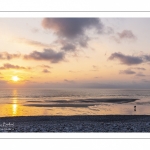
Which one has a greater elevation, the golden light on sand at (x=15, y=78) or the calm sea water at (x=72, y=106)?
the golden light on sand at (x=15, y=78)

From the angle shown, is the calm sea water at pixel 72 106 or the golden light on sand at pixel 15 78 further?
the golden light on sand at pixel 15 78

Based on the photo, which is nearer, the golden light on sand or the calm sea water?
the calm sea water

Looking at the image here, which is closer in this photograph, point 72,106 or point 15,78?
point 15,78

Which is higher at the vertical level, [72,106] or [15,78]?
[15,78]

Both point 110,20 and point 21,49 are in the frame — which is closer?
point 110,20

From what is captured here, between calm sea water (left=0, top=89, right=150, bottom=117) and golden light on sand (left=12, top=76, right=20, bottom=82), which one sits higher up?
golden light on sand (left=12, top=76, right=20, bottom=82)
